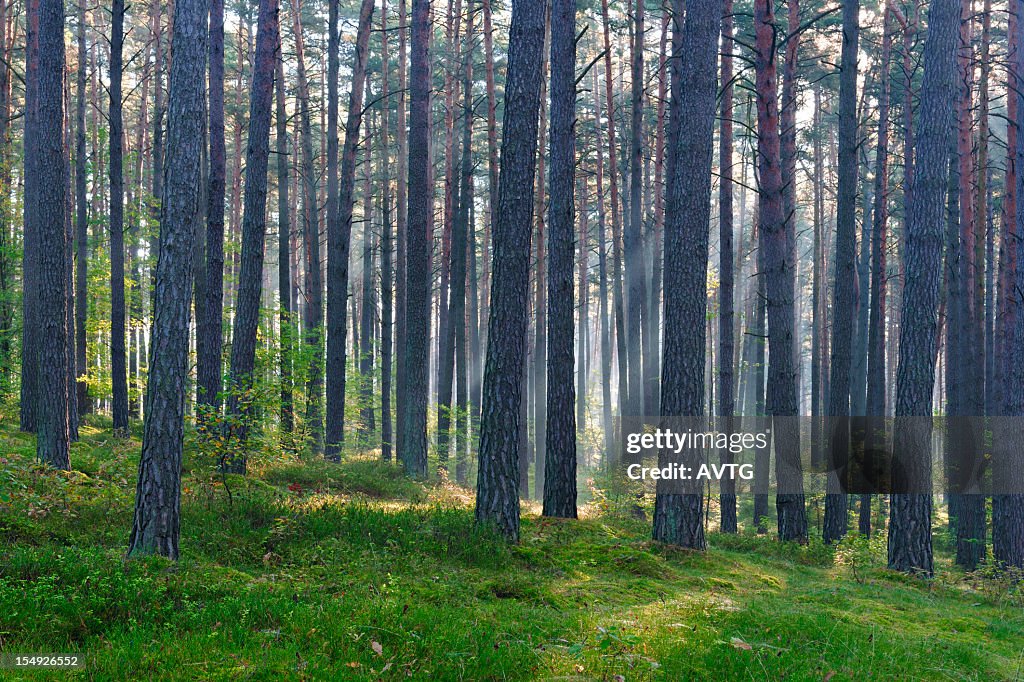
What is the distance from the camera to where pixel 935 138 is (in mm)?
10508

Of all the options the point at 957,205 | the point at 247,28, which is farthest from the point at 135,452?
the point at 957,205

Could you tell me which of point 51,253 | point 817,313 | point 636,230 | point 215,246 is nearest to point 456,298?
point 636,230

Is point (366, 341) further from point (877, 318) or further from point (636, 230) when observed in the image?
point (877, 318)

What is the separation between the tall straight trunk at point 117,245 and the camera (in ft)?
48.2

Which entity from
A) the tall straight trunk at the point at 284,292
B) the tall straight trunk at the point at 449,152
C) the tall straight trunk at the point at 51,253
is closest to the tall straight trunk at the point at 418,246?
the tall straight trunk at the point at 284,292

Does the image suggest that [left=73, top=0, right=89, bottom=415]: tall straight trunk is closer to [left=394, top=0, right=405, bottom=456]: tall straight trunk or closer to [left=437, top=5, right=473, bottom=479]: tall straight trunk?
[left=394, top=0, right=405, bottom=456]: tall straight trunk

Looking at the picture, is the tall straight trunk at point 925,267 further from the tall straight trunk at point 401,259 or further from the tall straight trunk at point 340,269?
the tall straight trunk at point 401,259

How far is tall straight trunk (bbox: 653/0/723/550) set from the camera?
365 inches

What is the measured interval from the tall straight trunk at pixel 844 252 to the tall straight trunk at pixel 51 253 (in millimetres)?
13332

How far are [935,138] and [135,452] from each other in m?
14.5

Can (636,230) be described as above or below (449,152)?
below

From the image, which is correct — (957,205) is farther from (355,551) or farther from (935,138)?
(355,551)

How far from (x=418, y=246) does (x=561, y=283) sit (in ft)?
14.8

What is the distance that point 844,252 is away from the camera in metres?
13.9
